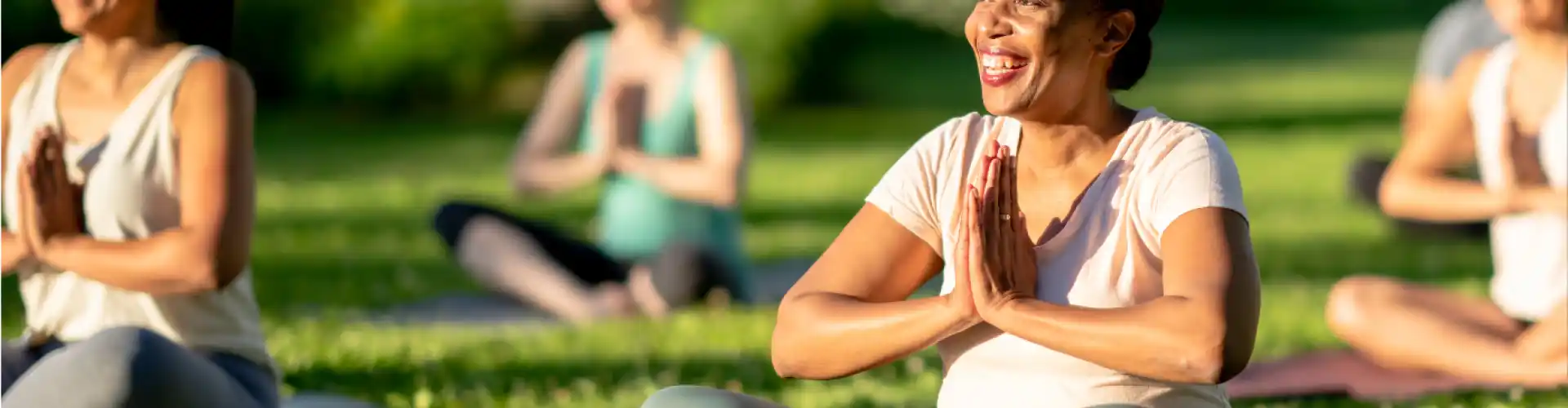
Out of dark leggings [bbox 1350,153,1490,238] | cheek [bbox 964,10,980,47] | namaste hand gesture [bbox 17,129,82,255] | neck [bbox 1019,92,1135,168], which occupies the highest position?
cheek [bbox 964,10,980,47]

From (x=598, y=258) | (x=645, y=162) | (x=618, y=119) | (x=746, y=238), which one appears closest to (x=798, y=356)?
(x=645, y=162)

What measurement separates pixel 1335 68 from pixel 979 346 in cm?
3255

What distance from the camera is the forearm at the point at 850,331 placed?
13.1ft

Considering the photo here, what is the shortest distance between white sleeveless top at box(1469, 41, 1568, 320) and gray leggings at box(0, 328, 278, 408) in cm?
429

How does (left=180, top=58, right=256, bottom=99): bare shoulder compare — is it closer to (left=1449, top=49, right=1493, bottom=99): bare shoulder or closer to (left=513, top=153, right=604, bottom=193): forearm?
(left=513, top=153, right=604, bottom=193): forearm

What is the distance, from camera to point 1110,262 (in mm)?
4023

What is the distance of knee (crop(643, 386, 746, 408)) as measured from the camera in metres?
3.94

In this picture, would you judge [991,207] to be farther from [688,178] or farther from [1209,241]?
[688,178]

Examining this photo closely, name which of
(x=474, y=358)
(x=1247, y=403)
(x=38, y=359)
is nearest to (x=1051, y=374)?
(x=38, y=359)

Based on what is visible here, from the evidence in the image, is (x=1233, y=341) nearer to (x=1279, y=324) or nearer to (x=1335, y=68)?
(x=1279, y=324)

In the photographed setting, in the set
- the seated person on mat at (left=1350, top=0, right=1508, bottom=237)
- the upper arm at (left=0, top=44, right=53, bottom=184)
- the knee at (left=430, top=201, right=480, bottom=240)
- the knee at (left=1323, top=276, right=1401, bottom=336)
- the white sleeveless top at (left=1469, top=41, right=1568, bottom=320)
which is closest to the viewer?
the upper arm at (left=0, top=44, right=53, bottom=184)

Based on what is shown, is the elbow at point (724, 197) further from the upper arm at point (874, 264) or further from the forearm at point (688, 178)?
the upper arm at point (874, 264)

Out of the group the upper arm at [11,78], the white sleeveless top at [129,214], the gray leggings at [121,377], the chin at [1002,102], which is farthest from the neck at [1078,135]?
the upper arm at [11,78]

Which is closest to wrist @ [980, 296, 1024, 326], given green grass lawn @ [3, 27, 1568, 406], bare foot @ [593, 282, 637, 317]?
green grass lawn @ [3, 27, 1568, 406]
